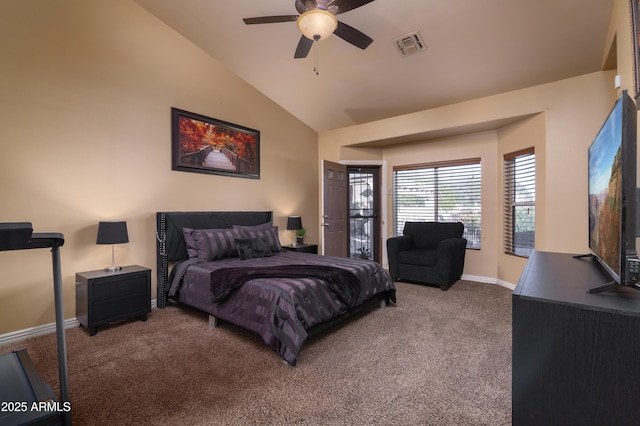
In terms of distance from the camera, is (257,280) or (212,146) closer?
(257,280)

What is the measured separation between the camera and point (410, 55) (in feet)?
11.8

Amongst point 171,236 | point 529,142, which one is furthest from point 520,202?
point 171,236

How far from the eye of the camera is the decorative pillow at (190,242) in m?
3.59

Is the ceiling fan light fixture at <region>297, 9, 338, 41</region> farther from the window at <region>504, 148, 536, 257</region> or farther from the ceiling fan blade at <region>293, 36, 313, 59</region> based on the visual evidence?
the window at <region>504, 148, 536, 257</region>

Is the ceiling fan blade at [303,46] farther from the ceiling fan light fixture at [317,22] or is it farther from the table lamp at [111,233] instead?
the table lamp at [111,233]

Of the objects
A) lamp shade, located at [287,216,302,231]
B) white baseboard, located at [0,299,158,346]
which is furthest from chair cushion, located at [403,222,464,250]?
white baseboard, located at [0,299,158,346]

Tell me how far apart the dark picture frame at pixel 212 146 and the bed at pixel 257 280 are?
2.11 ft

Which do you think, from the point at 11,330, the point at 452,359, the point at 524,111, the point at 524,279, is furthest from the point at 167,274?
the point at 524,111

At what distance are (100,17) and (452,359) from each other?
184 inches

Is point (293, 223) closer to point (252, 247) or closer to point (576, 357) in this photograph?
point (252, 247)

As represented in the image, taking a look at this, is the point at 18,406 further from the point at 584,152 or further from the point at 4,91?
the point at 584,152

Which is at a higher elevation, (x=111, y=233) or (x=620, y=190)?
(x=620, y=190)

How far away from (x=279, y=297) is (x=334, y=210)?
3.04 metres

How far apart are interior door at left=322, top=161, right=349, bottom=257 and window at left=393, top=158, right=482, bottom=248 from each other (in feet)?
3.31
